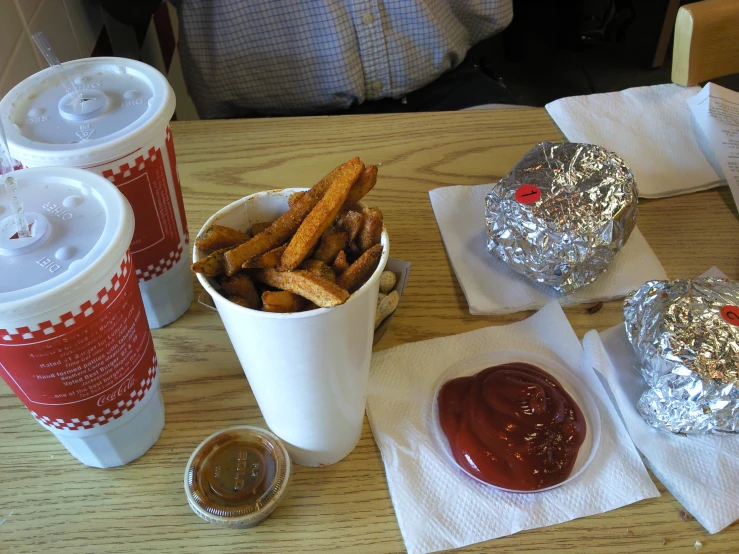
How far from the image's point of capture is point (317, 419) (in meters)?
0.58

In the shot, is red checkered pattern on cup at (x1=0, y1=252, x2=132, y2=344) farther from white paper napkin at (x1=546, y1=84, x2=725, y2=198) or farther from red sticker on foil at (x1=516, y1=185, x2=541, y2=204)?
white paper napkin at (x1=546, y1=84, x2=725, y2=198)

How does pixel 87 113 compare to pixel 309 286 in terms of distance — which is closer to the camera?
pixel 309 286

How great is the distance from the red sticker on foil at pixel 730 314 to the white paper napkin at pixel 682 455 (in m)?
0.10

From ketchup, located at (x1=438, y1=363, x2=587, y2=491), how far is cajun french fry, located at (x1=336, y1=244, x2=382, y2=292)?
8.6 inches

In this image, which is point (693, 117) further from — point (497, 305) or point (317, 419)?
point (317, 419)

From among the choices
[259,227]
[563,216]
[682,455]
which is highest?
[259,227]

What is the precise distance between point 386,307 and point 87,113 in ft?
1.20

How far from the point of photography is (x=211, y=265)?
0.52m

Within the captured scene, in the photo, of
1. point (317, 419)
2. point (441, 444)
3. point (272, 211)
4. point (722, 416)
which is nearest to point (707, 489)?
point (722, 416)

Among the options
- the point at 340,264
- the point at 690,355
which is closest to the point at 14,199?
the point at 340,264

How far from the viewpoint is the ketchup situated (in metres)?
0.61

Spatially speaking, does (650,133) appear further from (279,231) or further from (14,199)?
(14,199)

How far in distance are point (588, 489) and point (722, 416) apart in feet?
0.50

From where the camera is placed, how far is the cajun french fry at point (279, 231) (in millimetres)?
519
